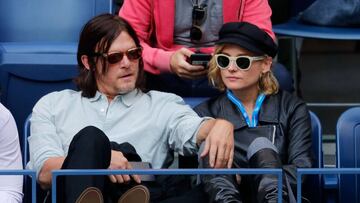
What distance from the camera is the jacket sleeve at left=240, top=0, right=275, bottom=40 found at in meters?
5.28

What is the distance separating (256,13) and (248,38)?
523 mm

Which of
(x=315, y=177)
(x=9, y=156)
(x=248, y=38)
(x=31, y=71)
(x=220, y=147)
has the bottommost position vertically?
(x=315, y=177)

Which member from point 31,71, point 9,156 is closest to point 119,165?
point 9,156

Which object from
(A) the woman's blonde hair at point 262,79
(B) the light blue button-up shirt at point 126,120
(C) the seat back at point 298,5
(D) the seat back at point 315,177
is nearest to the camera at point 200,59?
(A) the woman's blonde hair at point 262,79

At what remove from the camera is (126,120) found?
15.7 ft

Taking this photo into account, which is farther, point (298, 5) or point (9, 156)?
point (298, 5)

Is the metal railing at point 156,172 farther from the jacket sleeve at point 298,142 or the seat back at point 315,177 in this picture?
the seat back at point 315,177

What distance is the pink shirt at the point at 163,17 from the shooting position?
525cm

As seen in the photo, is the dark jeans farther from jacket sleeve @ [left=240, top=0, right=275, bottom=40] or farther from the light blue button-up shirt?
the light blue button-up shirt

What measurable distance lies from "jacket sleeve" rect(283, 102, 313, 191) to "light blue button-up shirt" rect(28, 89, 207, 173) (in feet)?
1.26

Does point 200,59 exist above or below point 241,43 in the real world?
below

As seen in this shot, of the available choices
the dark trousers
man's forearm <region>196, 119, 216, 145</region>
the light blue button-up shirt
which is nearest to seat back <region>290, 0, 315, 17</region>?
the light blue button-up shirt

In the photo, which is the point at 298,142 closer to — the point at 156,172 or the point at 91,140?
the point at 91,140

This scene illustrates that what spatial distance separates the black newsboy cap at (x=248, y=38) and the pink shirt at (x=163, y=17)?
1.08 ft
